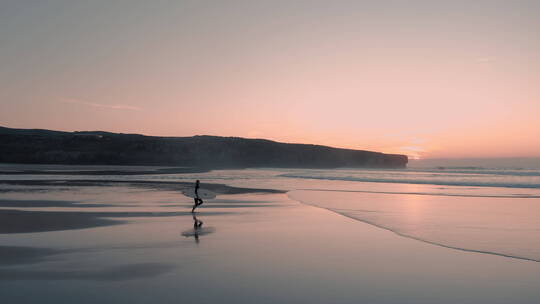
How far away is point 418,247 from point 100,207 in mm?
13310

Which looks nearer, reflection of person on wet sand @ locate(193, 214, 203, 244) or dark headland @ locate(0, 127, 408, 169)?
reflection of person on wet sand @ locate(193, 214, 203, 244)

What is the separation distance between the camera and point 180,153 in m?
124

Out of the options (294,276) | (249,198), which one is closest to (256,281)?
(294,276)

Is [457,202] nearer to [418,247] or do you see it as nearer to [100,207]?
[418,247]

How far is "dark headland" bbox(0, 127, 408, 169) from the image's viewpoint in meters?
104

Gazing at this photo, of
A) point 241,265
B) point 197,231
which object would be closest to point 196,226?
point 197,231

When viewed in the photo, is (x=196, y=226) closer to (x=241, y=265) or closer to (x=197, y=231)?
(x=197, y=231)

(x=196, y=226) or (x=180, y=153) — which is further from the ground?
(x=180, y=153)

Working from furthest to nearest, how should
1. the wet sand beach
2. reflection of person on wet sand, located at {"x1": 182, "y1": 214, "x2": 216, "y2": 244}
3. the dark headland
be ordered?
the dark headland < reflection of person on wet sand, located at {"x1": 182, "y1": 214, "x2": 216, "y2": 244} < the wet sand beach

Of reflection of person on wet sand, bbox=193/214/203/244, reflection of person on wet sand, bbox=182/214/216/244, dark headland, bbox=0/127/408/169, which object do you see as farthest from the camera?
dark headland, bbox=0/127/408/169

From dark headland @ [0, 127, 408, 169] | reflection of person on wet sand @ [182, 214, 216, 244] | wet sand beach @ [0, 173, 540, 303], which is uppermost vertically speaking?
dark headland @ [0, 127, 408, 169]

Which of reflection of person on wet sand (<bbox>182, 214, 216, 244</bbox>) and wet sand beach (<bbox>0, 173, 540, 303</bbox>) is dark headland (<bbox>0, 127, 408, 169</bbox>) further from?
wet sand beach (<bbox>0, 173, 540, 303</bbox>)

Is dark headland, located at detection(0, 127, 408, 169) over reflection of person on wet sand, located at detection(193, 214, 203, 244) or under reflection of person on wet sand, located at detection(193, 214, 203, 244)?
over

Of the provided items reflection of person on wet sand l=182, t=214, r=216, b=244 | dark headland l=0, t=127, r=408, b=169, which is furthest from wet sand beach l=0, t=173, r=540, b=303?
dark headland l=0, t=127, r=408, b=169
